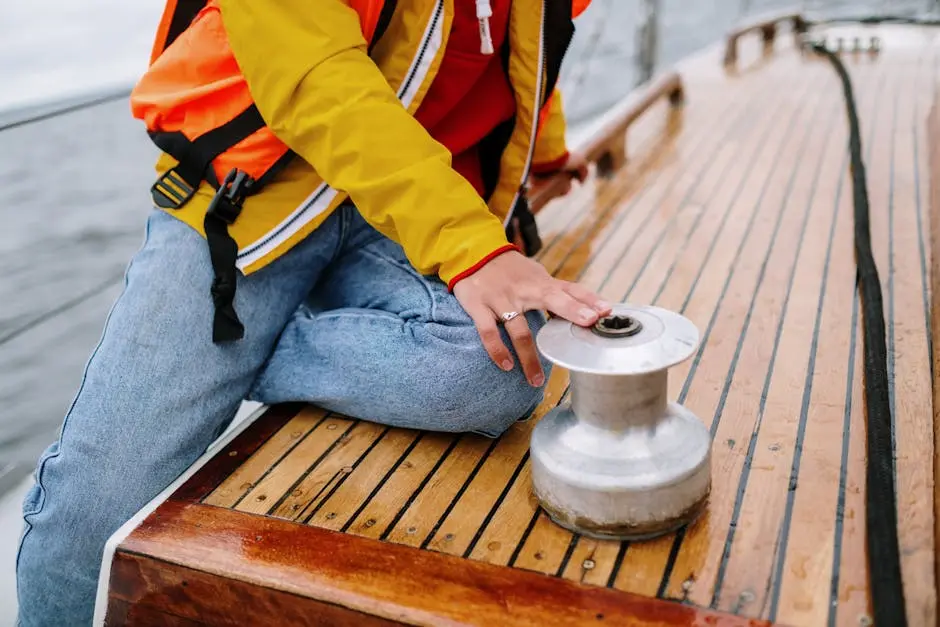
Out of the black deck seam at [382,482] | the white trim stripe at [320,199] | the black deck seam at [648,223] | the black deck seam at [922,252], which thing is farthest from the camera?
the black deck seam at [648,223]

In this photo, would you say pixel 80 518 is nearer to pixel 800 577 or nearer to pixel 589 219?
pixel 800 577

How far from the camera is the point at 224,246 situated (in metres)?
1.18

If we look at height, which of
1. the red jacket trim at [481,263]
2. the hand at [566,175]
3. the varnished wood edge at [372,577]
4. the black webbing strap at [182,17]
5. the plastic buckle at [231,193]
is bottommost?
the varnished wood edge at [372,577]

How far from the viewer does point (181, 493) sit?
113 centimetres

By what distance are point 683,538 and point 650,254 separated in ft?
3.29

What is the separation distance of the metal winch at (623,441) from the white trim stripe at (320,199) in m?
0.42

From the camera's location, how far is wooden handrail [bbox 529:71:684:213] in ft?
6.55

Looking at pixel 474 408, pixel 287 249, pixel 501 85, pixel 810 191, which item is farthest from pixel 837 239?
pixel 287 249

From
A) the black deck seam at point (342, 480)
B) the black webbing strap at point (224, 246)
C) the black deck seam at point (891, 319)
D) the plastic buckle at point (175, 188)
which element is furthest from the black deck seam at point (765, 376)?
the plastic buckle at point (175, 188)

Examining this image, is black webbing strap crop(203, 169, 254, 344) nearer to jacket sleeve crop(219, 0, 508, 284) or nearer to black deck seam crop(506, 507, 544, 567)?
jacket sleeve crop(219, 0, 508, 284)

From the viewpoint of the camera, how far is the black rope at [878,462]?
2.80 feet

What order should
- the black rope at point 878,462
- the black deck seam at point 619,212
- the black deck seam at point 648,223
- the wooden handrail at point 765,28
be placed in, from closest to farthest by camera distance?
the black rope at point 878,462 → the black deck seam at point 648,223 → the black deck seam at point 619,212 → the wooden handrail at point 765,28

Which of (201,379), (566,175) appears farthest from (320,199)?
(566,175)

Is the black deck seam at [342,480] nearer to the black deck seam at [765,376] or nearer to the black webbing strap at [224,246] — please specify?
the black webbing strap at [224,246]
